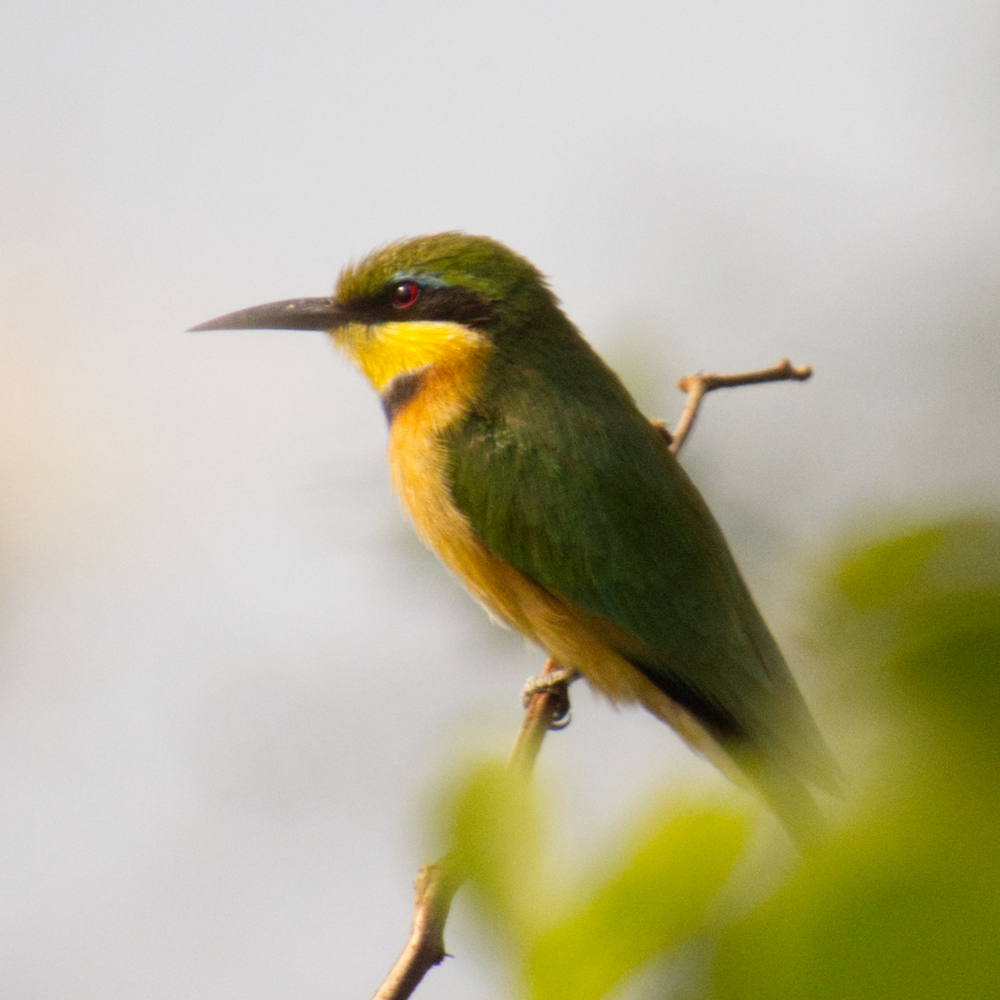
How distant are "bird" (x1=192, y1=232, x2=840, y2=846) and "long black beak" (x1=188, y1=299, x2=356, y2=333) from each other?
18.6 inches

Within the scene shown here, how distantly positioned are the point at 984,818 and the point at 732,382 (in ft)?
10.1

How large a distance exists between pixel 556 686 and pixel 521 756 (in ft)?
3.72

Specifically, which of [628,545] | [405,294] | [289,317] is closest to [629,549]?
[628,545]

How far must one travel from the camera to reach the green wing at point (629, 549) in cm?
332

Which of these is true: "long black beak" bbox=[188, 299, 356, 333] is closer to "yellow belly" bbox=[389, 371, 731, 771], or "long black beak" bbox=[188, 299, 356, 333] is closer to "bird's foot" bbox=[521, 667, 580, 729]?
"yellow belly" bbox=[389, 371, 731, 771]

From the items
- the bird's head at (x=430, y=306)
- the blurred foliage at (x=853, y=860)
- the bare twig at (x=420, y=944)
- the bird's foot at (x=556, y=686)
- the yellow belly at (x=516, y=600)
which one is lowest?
the bird's foot at (x=556, y=686)

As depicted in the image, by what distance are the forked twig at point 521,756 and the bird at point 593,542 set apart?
5.9 inches

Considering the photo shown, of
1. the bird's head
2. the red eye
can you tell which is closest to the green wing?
the bird's head

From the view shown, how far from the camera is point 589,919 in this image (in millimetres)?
788

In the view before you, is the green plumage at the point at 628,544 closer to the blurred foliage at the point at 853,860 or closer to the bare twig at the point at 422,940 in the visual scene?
the bare twig at the point at 422,940

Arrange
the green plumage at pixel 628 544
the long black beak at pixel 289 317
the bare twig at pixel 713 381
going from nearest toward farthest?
the green plumage at pixel 628 544 < the bare twig at pixel 713 381 < the long black beak at pixel 289 317

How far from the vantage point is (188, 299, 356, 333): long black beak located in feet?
13.5

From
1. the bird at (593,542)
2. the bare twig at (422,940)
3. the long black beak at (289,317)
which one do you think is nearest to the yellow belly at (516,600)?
the bird at (593,542)

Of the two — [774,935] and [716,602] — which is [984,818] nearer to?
[774,935]
